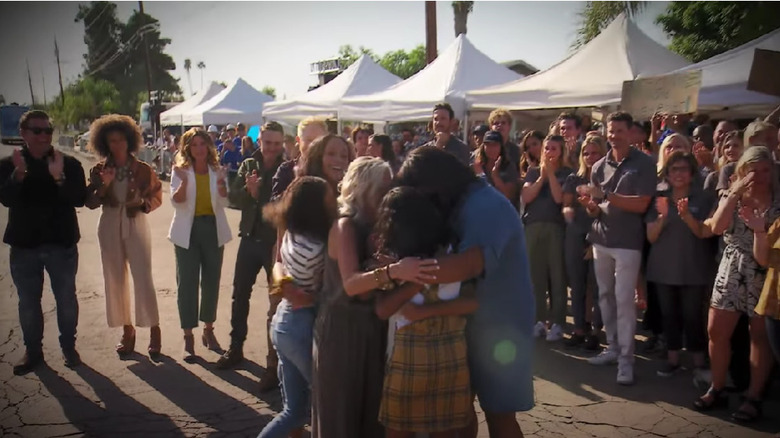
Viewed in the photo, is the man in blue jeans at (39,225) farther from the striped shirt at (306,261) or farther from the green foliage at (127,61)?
the green foliage at (127,61)

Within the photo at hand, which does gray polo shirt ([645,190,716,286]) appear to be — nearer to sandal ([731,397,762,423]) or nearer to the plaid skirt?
sandal ([731,397,762,423])

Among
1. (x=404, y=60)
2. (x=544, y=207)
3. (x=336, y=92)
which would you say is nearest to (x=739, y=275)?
(x=544, y=207)

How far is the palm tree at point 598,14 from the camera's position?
1872cm

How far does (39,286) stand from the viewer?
4.74 meters

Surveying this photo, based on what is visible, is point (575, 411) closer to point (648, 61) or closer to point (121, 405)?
point (121, 405)

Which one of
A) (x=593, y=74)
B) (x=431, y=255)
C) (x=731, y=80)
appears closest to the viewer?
(x=431, y=255)

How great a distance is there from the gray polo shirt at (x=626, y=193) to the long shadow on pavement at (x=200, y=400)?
2793mm

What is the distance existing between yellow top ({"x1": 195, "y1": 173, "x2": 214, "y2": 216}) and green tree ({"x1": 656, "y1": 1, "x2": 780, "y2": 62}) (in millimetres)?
16254

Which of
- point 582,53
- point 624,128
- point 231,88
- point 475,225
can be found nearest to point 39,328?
point 475,225

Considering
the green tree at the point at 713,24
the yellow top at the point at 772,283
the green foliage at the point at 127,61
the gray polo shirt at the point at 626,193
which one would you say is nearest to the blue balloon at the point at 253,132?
the green tree at the point at 713,24

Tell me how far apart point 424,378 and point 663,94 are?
5.21 meters

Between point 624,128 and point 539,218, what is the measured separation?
4.21 feet

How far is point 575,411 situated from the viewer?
13.4 ft

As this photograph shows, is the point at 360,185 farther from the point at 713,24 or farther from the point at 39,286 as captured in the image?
the point at 713,24
